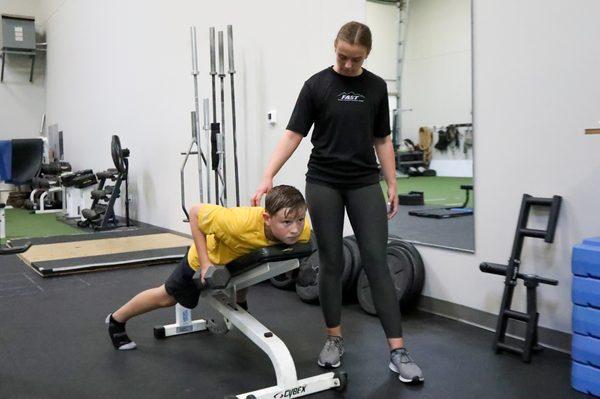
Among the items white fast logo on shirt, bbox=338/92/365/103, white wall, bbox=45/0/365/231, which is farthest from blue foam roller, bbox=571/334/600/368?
white wall, bbox=45/0/365/231

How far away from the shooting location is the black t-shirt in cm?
211

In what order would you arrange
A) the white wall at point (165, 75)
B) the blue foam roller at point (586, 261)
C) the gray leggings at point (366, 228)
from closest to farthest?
the blue foam roller at point (586, 261), the gray leggings at point (366, 228), the white wall at point (165, 75)

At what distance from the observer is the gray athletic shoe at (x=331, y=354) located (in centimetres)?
228

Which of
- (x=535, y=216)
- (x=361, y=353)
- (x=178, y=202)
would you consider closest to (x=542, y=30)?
(x=535, y=216)

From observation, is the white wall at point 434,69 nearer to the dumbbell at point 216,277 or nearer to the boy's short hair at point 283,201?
the boy's short hair at point 283,201

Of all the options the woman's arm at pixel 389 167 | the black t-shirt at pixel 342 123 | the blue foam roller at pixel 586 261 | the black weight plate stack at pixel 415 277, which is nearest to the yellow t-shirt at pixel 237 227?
the black t-shirt at pixel 342 123

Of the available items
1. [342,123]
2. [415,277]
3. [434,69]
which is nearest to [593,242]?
[342,123]

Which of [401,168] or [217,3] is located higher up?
[217,3]

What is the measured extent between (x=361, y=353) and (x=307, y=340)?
1.06 feet

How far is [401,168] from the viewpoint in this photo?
182 inches

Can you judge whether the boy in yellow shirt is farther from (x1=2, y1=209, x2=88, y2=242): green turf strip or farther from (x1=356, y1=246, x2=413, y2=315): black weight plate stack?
(x1=2, y1=209, x2=88, y2=242): green turf strip

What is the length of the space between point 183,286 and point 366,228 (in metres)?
0.83

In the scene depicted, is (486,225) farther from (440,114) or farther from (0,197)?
(0,197)

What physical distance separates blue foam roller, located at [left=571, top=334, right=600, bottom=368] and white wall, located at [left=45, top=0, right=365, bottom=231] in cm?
226
